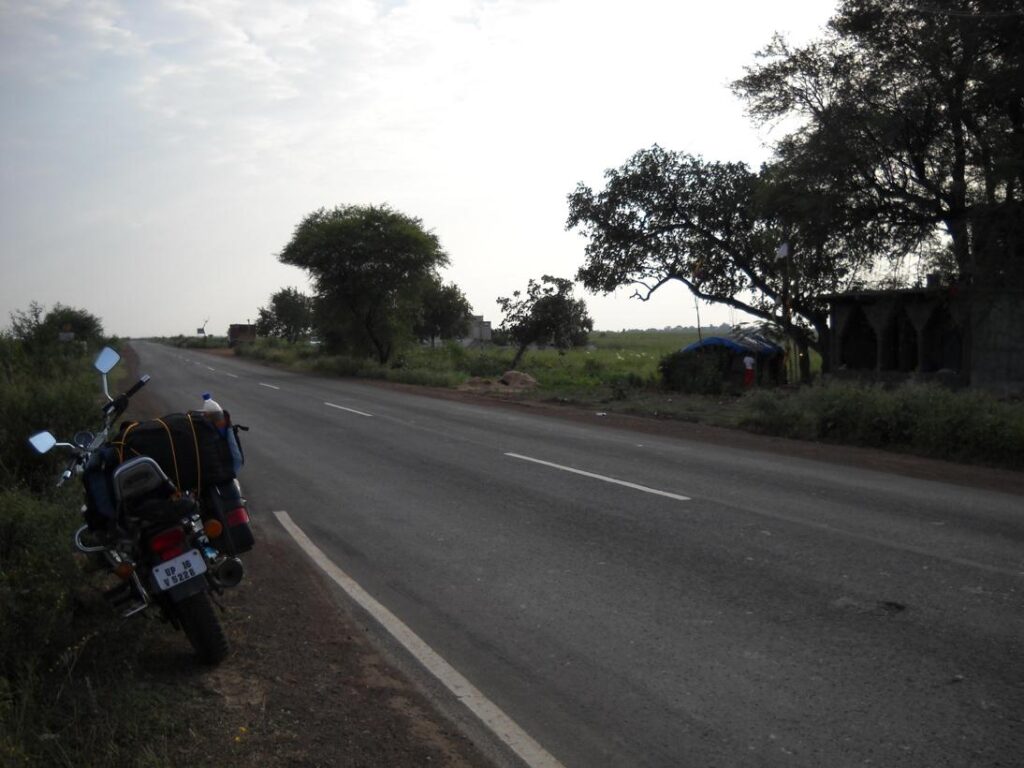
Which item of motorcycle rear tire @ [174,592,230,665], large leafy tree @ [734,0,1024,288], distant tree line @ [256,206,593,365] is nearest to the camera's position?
motorcycle rear tire @ [174,592,230,665]

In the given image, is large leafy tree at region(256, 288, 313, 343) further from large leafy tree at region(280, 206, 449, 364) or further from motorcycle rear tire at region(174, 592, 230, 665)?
motorcycle rear tire at region(174, 592, 230, 665)

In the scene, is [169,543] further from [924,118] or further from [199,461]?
[924,118]

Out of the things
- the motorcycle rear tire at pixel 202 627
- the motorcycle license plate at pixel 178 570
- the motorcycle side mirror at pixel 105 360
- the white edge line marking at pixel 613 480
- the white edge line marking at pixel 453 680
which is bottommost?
the white edge line marking at pixel 453 680

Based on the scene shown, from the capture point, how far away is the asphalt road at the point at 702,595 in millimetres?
4438

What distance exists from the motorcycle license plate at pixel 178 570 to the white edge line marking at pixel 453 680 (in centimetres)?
138

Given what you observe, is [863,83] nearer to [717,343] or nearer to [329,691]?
[717,343]

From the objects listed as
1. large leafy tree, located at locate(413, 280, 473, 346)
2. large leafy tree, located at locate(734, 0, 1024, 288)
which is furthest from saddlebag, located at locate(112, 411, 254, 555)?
large leafy tree, located at locate(413, 280, 473, 346)

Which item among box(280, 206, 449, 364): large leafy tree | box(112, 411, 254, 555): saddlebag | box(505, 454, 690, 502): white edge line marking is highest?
box(280, 206, 449, 364): large leafy tree

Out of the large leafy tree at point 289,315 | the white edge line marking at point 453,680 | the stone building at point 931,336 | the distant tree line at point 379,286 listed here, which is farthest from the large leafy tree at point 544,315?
the large leafy tree at point 289,315

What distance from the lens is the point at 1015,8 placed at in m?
18.6

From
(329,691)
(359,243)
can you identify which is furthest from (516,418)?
(359,243)

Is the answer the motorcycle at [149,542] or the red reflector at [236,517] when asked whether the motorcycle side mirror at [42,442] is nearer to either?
the motorcycle at [149,542]

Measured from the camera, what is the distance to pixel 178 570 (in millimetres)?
4898

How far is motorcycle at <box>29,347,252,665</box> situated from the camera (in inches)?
193
